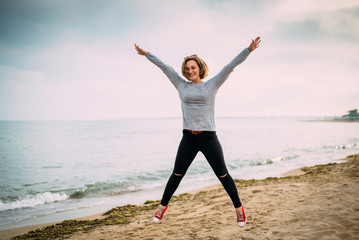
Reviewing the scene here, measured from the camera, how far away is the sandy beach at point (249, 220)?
12.2 feet

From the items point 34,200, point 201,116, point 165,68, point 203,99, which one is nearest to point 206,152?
point 201,116

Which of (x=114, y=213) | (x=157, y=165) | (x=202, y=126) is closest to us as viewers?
(x=202, y=126)

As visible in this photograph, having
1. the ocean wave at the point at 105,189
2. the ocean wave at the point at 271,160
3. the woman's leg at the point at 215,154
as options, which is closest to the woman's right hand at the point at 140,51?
the woman's leg at the point at 215,154

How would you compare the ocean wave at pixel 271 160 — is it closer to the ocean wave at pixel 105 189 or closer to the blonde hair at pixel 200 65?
the ocean wave at pixel 105 189

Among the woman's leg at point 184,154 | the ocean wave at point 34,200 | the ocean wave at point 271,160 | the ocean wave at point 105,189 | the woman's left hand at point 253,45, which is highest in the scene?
the woman's left hand at point 253,45

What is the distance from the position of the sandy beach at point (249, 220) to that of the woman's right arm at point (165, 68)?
2685mm

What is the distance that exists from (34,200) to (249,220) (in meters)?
8.24

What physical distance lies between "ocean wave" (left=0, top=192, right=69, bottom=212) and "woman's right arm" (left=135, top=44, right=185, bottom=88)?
773cm

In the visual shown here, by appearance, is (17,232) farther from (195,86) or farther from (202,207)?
(195,86)

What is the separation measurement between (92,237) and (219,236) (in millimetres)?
2447

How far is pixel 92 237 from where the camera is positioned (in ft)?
14.2

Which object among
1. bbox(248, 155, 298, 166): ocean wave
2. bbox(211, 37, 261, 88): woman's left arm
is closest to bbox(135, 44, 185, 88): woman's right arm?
bbox(211, 37, 261, 88): woman's left arm

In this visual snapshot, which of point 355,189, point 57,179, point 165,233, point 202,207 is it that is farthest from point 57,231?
point 57,179

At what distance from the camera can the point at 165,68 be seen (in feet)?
11.1
